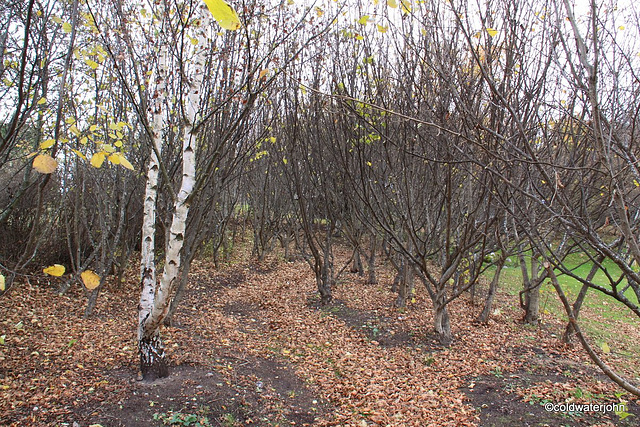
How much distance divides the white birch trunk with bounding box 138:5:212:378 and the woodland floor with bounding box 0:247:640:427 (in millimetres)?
302

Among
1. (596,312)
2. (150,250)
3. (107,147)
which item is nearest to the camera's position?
(107,147)

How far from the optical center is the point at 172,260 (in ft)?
11.6

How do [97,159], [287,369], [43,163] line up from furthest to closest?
[287,369] < [97,159] < [43,163]

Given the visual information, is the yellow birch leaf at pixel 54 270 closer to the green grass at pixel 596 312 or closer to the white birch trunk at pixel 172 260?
the white birch trunk at pixel 172 260

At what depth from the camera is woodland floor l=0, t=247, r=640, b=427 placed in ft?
11.3

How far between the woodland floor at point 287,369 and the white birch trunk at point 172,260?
30 cm

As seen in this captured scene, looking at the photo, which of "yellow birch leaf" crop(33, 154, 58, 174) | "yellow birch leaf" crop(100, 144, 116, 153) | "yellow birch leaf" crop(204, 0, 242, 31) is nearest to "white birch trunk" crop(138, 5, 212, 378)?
"yellow birch leaf" crop(100, 144, 116, 153)

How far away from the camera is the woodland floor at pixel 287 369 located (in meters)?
3.45

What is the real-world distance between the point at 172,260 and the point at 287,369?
211 cm

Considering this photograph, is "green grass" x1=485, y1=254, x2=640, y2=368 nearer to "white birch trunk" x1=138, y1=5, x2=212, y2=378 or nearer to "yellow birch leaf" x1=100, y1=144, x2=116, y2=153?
"white birch trunk" x1=138, y1=5, x2=212, y2=378

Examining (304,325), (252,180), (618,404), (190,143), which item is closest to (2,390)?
(190,143)

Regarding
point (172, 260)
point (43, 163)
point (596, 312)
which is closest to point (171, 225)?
point (172, 260)

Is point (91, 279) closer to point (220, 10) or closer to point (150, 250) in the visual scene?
point (220, 10)

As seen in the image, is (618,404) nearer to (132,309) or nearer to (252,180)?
(132,309)
